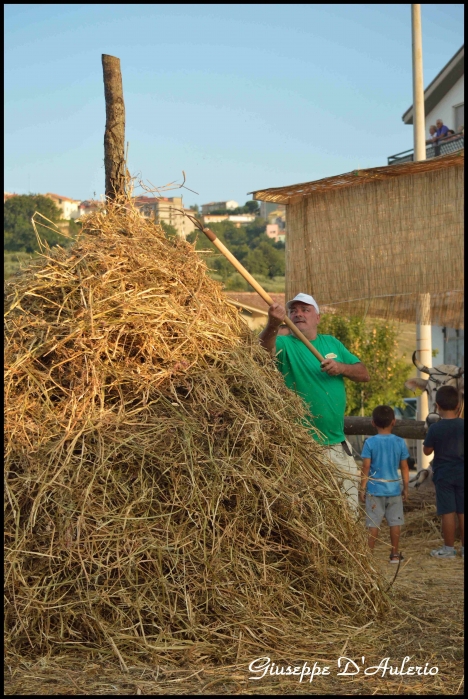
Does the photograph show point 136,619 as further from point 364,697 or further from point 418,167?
point 418,167

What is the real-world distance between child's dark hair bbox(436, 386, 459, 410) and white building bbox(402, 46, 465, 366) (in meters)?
17.0

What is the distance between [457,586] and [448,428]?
176 centimetres

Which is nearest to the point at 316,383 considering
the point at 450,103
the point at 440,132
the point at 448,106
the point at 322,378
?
the point at 322,378

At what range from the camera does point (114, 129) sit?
6.02 meters

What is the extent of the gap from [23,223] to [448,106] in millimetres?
32990

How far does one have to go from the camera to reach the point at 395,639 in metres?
4.43

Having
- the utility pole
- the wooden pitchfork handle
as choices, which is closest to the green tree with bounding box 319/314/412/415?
the utility pole

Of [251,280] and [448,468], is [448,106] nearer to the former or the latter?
[448,468]

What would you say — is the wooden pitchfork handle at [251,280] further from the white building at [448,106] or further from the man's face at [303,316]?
the white building at [448,106]

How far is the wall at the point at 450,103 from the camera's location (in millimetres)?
26353

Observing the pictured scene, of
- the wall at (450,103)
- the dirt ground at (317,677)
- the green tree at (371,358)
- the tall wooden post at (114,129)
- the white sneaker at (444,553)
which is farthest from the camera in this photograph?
the wall at (450,103)

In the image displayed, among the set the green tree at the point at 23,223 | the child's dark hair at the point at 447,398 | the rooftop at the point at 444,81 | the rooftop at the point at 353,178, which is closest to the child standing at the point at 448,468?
the child's dark hair at the point at 447,398

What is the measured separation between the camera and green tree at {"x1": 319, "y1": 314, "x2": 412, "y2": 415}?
23.0m

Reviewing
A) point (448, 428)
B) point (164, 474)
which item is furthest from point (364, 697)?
point (448, 428)
